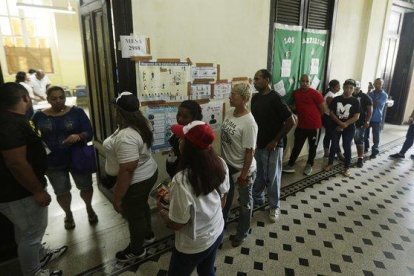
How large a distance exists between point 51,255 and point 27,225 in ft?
2.37

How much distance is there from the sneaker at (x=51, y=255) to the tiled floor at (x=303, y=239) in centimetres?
6

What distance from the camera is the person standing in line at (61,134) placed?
2262mm

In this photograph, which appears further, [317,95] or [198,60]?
[317,95]

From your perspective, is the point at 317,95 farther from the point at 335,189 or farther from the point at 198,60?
the point at 198,60

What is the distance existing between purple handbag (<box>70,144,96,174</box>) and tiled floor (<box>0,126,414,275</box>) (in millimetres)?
712

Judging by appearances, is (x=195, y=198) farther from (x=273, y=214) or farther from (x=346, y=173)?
(x=346, y=173)

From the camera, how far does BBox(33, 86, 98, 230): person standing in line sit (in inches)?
89.0

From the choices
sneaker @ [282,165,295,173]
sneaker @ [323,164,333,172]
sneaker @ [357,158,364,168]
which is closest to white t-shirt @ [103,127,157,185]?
sneaker @ [282,165,295,173]

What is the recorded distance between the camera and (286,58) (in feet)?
12.9

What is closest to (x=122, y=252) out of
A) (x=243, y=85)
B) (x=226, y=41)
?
(x=243, y=85)

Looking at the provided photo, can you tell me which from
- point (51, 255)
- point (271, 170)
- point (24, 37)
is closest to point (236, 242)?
point (271, 170)

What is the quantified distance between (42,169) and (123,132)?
0.61 metres

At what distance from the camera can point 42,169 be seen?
1822 mm

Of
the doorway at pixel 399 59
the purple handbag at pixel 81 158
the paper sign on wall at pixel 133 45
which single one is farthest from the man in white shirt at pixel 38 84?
the doorway at pixel 399 59
